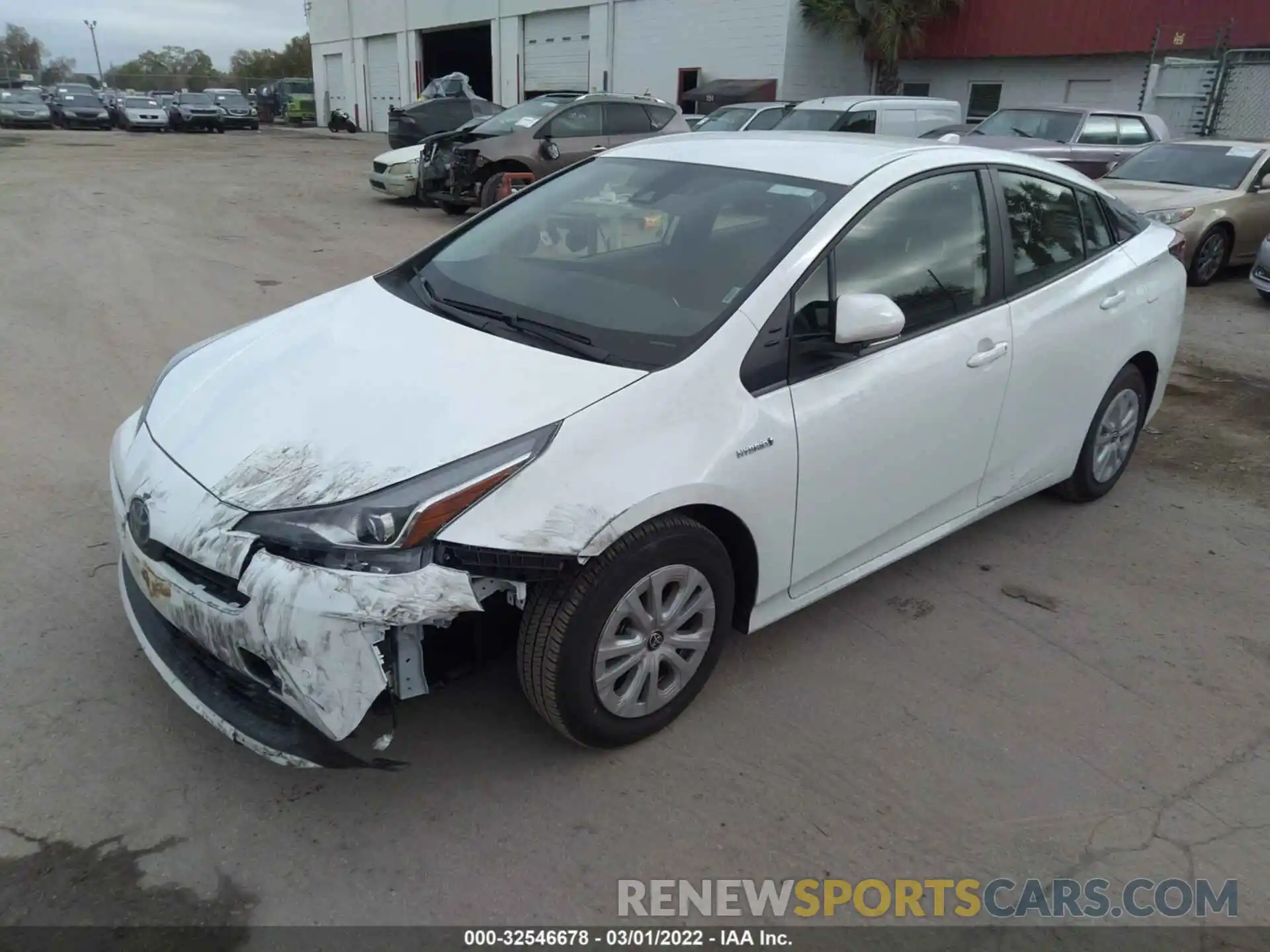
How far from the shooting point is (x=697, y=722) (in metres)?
3.07

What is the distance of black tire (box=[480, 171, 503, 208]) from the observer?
12.2m

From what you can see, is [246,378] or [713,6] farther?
[713,6]

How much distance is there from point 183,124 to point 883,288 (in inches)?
1442

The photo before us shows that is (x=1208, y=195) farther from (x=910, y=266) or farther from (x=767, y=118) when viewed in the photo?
(x=910, y=266)

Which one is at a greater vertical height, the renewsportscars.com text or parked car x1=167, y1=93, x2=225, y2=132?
parked car x1=167, y1=93, x2=225, y2=132

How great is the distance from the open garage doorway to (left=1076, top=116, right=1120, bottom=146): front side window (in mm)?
26166

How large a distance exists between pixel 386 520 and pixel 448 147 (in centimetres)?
1181

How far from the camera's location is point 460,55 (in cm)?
3934

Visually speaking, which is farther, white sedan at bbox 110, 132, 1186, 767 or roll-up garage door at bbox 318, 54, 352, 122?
roll-up garage door at bbox 318, 54, 352, 122

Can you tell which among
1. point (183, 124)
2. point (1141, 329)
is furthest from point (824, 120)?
point (183, 124)

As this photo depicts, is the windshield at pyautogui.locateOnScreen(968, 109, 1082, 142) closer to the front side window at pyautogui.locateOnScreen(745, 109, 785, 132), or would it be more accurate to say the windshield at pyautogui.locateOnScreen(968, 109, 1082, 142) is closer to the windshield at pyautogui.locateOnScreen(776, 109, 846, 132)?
the windshield at pyautogui.locateOnScreen(776, 109, 846, 132)

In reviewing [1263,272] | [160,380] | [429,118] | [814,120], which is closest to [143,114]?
[429,118]

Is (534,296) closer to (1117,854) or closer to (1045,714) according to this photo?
(1045,714)

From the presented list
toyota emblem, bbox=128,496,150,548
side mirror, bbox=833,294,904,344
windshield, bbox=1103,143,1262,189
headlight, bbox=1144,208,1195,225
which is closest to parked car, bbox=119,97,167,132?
windshield, bbox=1103,143,1262,189
